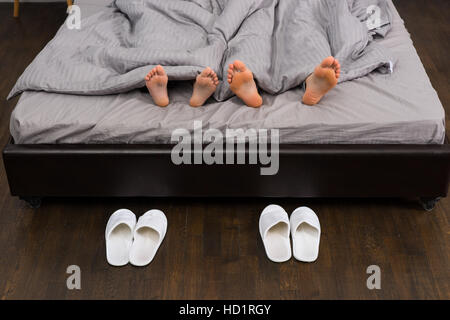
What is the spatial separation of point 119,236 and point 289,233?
64cm

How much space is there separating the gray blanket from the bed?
78 mm

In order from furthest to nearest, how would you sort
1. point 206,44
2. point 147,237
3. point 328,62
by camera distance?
point 206,44
point 147,237
point 328,62

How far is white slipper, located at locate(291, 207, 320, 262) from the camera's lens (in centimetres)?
207

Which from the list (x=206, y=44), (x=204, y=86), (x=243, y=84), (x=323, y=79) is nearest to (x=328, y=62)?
(x=323, y=79)

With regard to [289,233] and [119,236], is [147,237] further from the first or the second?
[289,233]

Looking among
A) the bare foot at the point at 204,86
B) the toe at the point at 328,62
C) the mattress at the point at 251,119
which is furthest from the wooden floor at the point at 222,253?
the toe at the point at 328,62

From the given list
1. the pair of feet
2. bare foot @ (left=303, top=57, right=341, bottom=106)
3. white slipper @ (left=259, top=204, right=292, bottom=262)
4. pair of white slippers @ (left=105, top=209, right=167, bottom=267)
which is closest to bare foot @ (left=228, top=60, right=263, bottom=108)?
the pair of feet

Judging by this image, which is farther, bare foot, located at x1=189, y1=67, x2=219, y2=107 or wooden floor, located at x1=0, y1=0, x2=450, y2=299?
bare foot, located at x1=189, y1=67, x2=219, y2=107

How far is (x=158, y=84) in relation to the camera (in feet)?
6.90

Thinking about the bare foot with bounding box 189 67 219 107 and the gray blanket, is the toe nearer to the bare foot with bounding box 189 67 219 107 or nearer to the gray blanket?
the gray blanket

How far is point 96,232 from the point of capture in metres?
2.20

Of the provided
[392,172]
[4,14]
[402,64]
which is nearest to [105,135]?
[392,172]

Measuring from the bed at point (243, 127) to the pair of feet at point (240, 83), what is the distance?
0.04 m

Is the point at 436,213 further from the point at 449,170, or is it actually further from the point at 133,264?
the point at 133,264
